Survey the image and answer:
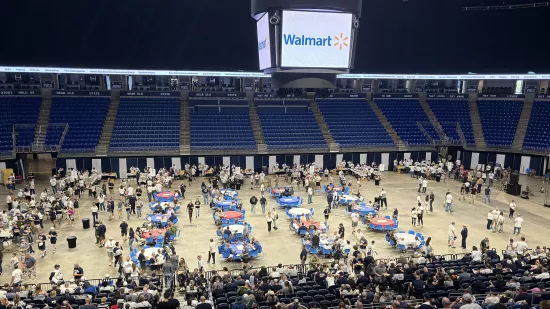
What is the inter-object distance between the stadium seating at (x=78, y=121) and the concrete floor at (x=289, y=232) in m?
5.63

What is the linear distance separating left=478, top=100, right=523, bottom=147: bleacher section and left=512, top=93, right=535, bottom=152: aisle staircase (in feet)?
1.13

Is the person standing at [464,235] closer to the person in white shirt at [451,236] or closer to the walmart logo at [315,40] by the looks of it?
the person in white shirt at [451,236]

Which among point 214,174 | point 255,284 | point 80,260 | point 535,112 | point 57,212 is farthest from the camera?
point 535,112

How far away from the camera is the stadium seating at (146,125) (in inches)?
1549

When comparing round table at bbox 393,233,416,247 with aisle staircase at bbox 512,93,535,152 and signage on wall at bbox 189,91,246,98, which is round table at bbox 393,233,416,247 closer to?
aisle staircase at bbox 512,93,535,152

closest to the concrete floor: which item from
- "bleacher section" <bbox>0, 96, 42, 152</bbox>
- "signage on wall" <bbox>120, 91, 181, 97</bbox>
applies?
"bleacher section" <bbox>0, 96, 42, 152</bbox>

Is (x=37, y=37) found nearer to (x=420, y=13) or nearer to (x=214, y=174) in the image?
(x=214, y=174)

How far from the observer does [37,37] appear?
3912 cm

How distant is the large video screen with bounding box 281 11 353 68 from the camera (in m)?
15.8

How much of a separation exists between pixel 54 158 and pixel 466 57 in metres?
46.3

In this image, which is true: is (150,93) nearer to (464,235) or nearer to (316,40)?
(316,40)

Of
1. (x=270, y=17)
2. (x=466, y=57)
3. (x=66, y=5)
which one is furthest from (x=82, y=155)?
(x=466, y=57)

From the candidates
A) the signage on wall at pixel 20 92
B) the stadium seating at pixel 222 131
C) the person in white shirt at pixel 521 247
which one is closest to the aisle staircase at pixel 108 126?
the signage on wall at pixel 20 92

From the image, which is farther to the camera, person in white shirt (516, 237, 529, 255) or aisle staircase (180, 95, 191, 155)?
aisle staircase (180, 95, 191, 155)
